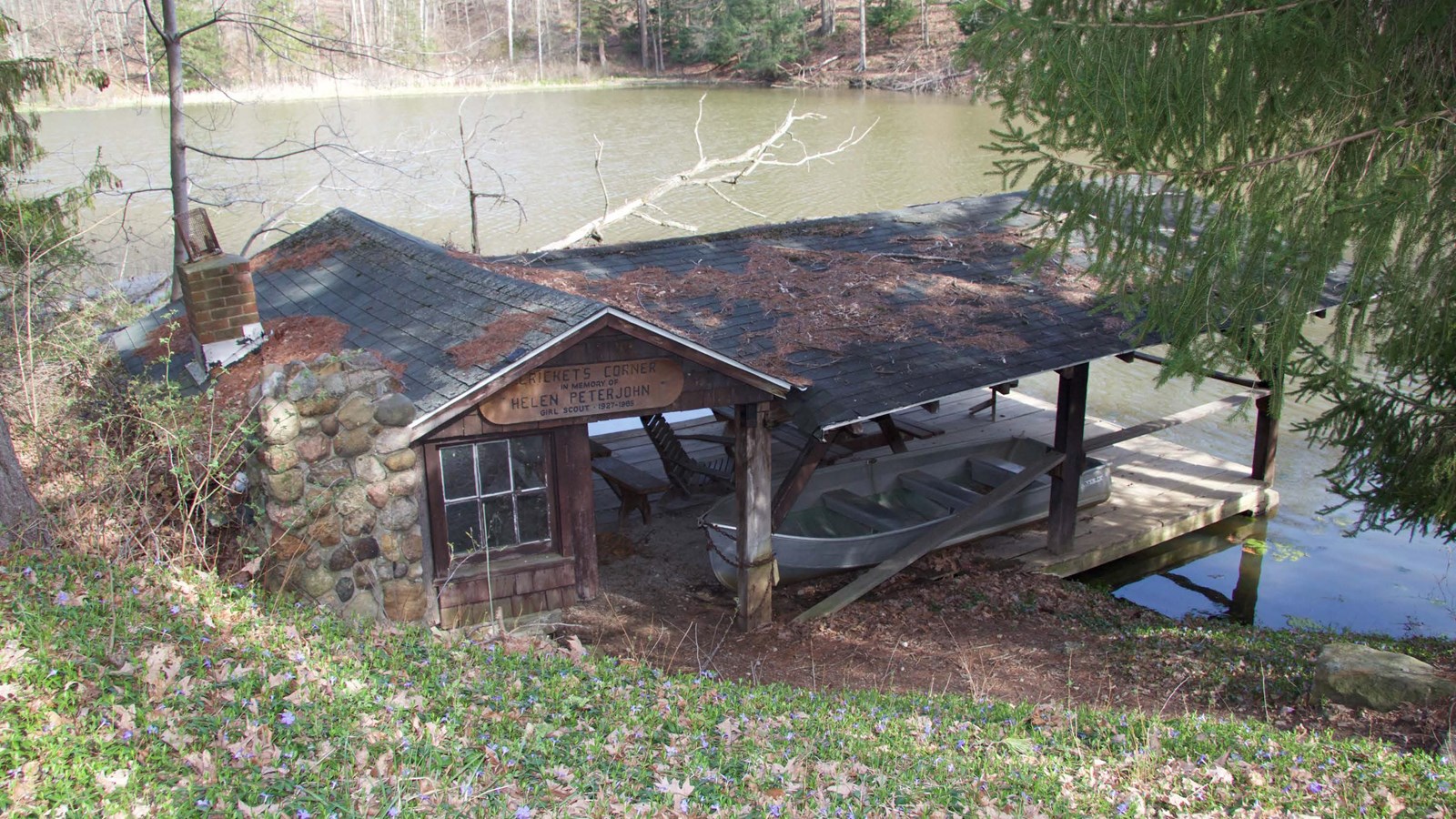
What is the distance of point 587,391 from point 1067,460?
17.3 ft

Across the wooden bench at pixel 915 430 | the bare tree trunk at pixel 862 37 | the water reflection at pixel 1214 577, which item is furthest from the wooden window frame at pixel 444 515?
the bare tree trunk at pixel 862 37

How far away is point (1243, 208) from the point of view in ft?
24.4

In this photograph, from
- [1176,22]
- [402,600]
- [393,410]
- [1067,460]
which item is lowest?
[1067,460]

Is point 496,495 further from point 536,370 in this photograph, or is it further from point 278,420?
point 278,420

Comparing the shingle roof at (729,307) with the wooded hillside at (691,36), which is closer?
the shingle roof at (729,307)

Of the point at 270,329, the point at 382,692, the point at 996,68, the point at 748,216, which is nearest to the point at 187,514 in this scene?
the point at 382,692

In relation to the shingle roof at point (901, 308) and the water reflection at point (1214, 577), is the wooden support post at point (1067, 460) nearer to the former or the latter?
the shingle roof at point (901, 308)

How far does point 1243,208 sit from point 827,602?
4.54 metres

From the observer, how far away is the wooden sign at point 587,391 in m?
7.35

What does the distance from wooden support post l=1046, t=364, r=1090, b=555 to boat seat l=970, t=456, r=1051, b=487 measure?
2.43ft

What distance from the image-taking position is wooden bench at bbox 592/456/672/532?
34.5ft

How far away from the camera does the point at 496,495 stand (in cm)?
790

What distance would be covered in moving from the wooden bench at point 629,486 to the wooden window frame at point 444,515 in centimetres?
234

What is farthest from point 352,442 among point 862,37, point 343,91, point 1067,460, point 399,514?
point 862,37
